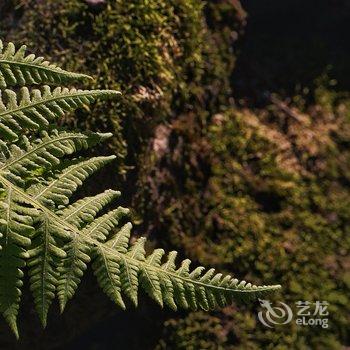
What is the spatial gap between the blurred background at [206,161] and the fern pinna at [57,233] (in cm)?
75

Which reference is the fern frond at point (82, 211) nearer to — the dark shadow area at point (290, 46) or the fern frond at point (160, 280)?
the fern frond at point (160, 280)

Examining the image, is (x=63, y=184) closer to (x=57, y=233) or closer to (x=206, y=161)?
(x=57, y=233)

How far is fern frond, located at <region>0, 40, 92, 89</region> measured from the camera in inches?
82.8

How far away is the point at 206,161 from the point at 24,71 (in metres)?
1.87

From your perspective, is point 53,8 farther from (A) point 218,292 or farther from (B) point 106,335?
(B) point 106,335

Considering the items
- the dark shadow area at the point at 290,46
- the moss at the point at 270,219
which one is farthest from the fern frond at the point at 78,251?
the dark shadow area at the point at 290,46

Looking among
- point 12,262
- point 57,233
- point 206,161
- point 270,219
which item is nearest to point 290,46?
point 206,161

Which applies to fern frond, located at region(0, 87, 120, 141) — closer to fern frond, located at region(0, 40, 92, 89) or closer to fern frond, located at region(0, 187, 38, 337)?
fern frond, located at region(0, 40, 92, 89)

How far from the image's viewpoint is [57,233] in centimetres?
200

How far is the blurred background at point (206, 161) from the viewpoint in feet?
10.0

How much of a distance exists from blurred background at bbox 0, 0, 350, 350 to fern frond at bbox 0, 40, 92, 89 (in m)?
0.72

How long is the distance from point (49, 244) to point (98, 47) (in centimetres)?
149

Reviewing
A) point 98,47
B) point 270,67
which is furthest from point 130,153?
point 270,67

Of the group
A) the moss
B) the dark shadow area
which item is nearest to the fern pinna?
the moss
